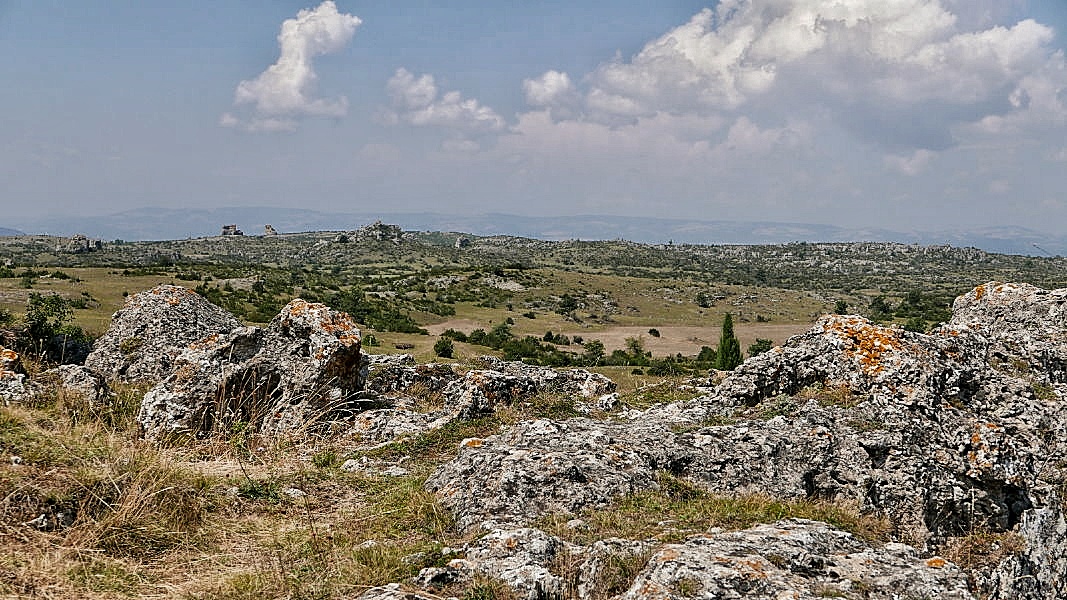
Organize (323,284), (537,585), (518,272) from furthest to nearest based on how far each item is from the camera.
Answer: (518,272)
(323,284)
(537,585)

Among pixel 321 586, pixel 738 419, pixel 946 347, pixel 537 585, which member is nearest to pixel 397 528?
pixel 321 586

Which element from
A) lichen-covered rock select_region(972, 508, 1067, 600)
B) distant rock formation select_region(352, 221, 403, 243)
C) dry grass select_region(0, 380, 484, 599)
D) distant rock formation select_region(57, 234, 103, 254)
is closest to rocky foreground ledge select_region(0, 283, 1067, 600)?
lichen-covered rock select_region(972, 508, 1067, 600)

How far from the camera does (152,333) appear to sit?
15844 millimetres

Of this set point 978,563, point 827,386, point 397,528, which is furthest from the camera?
point 827,386

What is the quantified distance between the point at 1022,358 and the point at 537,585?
1266cm

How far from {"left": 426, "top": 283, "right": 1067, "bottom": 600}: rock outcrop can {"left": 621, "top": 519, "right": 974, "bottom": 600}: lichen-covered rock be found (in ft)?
0.07

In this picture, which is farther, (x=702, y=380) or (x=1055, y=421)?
(x=702, y=380)

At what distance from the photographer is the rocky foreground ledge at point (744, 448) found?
4.96 meters

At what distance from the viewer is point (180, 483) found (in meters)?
6.66

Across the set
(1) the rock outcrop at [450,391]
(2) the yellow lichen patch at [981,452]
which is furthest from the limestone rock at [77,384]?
(2) the yellow lichen patch at [981,452]

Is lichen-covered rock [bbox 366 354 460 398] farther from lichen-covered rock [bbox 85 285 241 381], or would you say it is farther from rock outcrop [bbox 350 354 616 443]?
lichen-covered rock [bbox 85 285 241 381]

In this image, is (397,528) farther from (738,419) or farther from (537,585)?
(738,419)

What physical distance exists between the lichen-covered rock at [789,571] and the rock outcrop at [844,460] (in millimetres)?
20

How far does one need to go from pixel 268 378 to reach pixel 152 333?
5.56m
